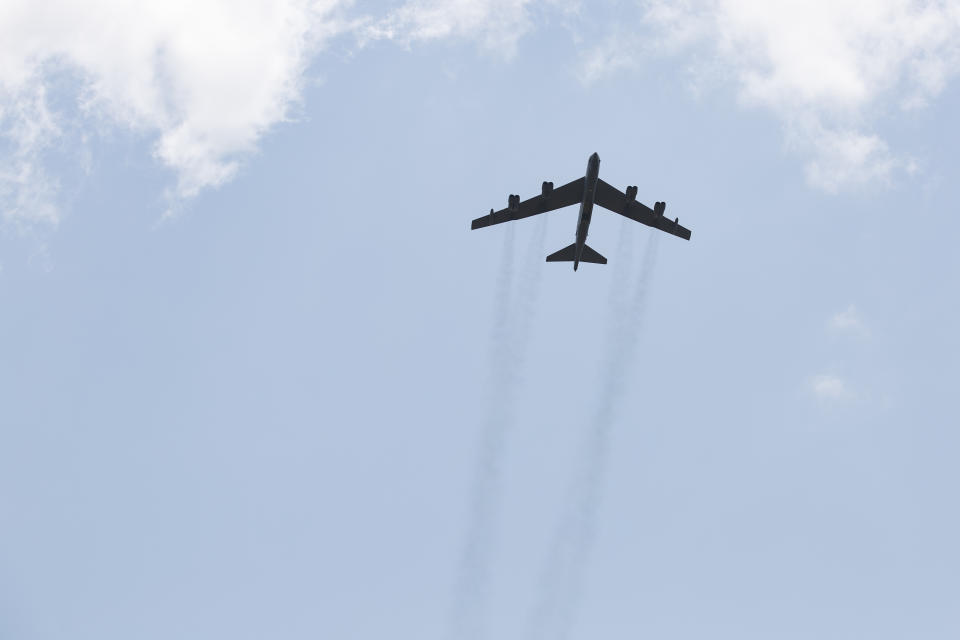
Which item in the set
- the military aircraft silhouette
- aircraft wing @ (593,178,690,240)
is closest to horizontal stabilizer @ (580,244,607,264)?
the military aircraft silhouette

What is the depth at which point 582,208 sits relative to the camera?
109562mm

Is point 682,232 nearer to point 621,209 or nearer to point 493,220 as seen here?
point 621,209

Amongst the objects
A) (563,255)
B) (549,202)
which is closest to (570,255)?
(563,255)

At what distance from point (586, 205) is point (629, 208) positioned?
18.3 feet

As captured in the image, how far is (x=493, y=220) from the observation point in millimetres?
113688

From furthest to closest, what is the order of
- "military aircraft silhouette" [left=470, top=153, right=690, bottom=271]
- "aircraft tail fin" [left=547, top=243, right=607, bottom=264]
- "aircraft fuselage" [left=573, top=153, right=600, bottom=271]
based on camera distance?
"aircraft tail fin" [left=547, top=243, right=607, bottom=264] < "military aircraft silhouette" [left=470, top=153, right=690, bottom=271] < "aircraft fuselage" [left=573, top=153, right=600, bottom=271]

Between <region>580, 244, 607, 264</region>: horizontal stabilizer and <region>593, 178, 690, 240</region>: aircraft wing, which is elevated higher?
<region>593, 178, 690, 240</region>: aircraft wing

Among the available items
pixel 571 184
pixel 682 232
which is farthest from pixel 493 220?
pixel 682 232

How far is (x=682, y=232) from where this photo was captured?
117 metres

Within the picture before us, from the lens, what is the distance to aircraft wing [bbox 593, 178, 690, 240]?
11162 centimetres

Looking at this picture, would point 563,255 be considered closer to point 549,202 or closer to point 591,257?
point 591,257

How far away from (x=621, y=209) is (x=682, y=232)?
22.0 feet

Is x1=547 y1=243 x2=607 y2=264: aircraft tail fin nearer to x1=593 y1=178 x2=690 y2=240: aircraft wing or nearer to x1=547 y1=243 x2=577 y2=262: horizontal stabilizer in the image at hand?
x1=547 y1=243 x2=577 y2=262: horizontal stabilizer

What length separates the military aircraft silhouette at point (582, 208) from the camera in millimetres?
110188
